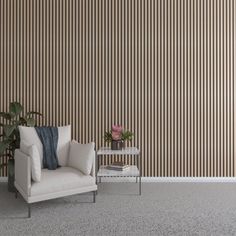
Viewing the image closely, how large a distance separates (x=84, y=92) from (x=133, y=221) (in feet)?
7.45

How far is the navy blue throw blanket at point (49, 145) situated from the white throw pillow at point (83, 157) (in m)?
0.21

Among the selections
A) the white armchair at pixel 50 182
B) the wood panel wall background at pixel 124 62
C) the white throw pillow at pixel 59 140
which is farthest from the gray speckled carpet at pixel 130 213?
the wood panel wall background at pixel 124 62

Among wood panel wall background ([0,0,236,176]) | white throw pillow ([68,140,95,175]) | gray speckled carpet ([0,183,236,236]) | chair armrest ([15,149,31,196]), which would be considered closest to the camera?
gray speckled carpet ([0,183,236,236])

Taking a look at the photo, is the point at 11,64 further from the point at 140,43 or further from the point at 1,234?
the point at 1,234

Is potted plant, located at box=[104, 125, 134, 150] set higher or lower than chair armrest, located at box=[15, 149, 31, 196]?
higher

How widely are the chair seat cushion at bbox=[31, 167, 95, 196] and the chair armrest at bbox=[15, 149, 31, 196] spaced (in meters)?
0.07

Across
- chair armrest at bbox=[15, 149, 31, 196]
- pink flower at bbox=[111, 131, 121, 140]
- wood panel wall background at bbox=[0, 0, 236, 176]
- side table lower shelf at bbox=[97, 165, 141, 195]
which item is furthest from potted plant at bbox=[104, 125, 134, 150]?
chair armrest at bbox=[15, 149, 31, 196]

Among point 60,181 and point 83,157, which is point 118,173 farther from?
point 60,181

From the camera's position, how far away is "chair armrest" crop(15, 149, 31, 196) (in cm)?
315

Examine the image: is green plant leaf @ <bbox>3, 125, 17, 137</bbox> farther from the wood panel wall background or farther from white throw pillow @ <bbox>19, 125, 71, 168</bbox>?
the wood panel wall background

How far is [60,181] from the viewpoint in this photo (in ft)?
10.9

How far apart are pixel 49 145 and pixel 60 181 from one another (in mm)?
663

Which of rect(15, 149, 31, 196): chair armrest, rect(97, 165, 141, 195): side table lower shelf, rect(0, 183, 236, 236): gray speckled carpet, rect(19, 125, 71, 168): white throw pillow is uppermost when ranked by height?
rect(19, 125, 71, 168): white throw pillow

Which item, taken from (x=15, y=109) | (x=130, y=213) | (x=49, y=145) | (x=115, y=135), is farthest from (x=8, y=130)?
(x=130, y=213)
